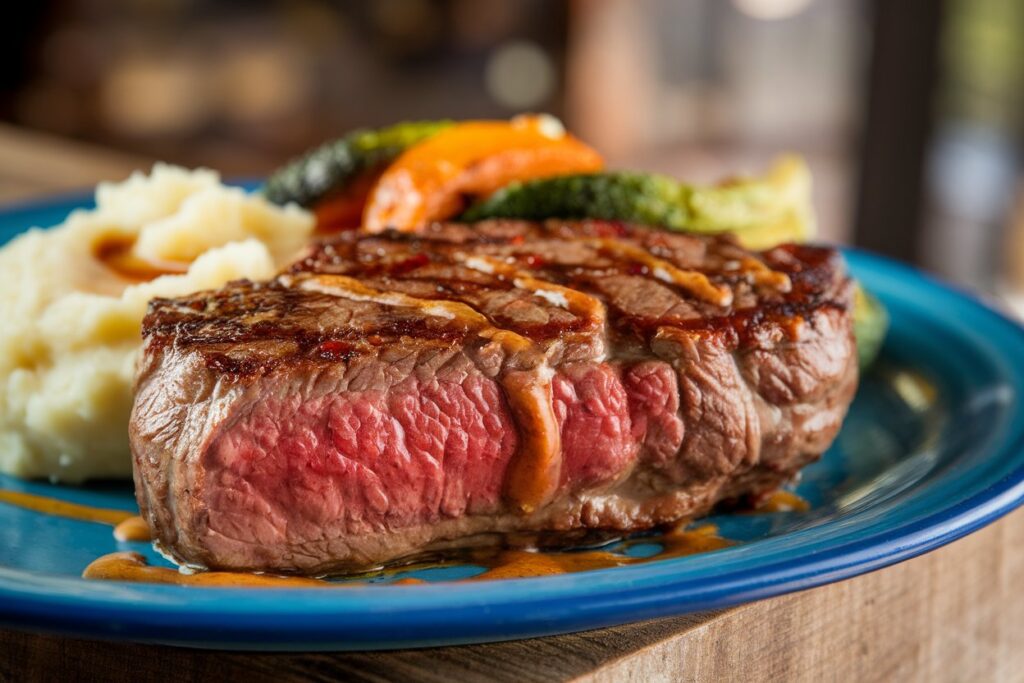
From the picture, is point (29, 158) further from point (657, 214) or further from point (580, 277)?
point (580, 277)

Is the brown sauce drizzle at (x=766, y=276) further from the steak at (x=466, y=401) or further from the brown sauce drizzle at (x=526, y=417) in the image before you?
the brown sauce drizzle at (x=526, y=417)

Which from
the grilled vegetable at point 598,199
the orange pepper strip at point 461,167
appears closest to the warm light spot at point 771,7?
the orange pepper strip at point 461,167

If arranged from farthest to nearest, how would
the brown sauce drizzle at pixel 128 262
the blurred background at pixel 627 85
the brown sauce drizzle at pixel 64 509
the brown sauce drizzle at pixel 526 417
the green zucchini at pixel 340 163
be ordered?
the blurred background at pixel 627 85
the green zucchini at pixel 340 163
the brown sauce drizzle at pixel 128 262
the brown sauce drizzle at pixel 64 509
the brown sauce drizzle at pixel 526 417


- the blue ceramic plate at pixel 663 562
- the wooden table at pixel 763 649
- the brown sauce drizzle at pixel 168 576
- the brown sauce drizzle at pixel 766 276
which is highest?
the brown sauce drizzle at pixel 766 276

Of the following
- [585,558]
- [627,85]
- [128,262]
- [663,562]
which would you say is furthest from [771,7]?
[663,562]

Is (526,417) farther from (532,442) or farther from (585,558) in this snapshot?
(585,558)

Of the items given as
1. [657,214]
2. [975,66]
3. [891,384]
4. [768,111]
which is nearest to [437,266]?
[657,214]
